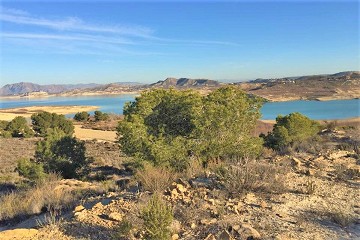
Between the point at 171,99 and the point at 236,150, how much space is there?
137 inches

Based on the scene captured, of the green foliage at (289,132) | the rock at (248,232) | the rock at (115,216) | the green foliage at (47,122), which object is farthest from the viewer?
the green foliage at (47,122)

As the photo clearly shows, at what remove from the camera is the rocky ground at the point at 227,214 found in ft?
18.4

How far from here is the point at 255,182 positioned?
7.54 metres

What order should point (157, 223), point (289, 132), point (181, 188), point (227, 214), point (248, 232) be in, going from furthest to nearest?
1. point (289, 132)
2. point (181, 188)
3. point (227, 214)
4. point (248, 232)
5. point (157, 223)

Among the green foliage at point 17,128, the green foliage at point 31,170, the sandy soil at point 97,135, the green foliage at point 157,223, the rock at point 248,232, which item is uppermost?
the green foliage at point 157,223

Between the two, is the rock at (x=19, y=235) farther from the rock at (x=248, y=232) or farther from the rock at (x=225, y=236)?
the rock at (x=248, y=232)

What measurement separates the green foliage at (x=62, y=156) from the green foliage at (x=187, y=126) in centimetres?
354

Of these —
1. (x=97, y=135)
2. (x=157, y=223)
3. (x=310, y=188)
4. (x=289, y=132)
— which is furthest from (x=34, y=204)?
(x=97, y=135)

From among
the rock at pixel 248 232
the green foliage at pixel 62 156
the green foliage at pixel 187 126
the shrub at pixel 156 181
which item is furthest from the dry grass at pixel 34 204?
the green foliage at pixel 62 156

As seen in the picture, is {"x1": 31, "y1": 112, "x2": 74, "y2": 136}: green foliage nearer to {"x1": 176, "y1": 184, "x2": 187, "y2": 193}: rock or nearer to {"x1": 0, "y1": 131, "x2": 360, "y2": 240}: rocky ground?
{"x1": 0, "y1": 131, "x2": 360, "y2": 240}: rocky ground

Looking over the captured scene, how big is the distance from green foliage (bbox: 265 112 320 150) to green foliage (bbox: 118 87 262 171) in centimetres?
511

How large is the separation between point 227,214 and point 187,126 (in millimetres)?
8524

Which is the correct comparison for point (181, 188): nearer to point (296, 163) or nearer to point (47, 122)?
point (296, 163)

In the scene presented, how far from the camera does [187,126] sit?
14688mm
